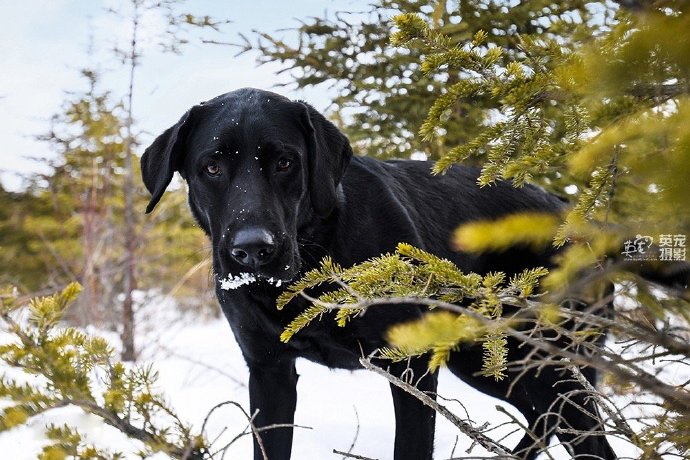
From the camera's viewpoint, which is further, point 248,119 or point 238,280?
point 248,119

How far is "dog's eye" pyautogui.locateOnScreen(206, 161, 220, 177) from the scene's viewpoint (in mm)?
2812

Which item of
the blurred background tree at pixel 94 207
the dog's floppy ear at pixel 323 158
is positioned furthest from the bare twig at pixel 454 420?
the blurred background tree at pixel 94 207

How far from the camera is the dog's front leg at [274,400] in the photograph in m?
2.95

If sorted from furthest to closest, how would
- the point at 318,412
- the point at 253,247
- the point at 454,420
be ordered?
the point at 318,412 → the point at 253,247 → the point at 454,420

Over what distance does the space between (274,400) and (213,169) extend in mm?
1099

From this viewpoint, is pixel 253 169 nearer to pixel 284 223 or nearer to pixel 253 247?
pixel 284 223

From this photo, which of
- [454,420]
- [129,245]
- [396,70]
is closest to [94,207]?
[129,245]

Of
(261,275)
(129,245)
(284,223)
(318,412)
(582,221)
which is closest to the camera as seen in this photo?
(582,221)

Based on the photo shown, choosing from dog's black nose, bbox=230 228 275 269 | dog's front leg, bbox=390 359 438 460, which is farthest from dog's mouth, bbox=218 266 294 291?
dog's front leg, bbox=390 359 438 460

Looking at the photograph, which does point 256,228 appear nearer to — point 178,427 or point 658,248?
point 178,427

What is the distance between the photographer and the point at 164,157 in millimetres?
2943

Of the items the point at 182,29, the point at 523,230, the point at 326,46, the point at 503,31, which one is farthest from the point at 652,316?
the point at 182,29

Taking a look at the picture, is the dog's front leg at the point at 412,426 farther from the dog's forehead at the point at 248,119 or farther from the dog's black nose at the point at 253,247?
the dog's forehead at the point at 248,119

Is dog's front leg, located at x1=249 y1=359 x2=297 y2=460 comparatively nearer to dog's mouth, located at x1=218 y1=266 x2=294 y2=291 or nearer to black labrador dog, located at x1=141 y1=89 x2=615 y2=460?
black labrador dog, located at x1=141 y1=89 x2=615 y2=460
